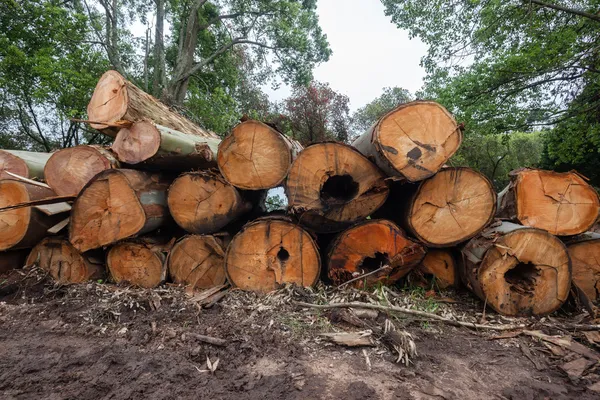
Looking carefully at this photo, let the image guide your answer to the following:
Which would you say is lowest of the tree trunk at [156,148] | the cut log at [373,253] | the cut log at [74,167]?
the cut log at [373,253]

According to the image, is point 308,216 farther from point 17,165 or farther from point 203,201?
point 17,165

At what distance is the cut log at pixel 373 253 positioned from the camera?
97.3 inches

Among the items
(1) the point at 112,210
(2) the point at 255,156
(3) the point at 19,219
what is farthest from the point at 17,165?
(2) the point at 255,156

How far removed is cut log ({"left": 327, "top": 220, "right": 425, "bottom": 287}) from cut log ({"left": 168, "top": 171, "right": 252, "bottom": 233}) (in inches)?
38.3

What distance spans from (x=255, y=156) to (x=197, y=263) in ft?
3.76

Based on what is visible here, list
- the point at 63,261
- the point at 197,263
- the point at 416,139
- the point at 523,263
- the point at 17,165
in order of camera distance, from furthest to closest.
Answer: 1. the point at 17,165
2. the point at 63,261
3. the point at 197,263
4. the point at 523,263
5. the point at 416,139

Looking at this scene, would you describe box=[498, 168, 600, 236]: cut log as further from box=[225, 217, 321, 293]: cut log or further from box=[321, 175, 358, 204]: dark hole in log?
box=[225, 217, 321, 293]: cut log

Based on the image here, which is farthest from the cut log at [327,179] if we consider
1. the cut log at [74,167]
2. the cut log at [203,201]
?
the cut log at [74,167]

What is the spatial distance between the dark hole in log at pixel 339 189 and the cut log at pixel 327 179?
0.08 feet

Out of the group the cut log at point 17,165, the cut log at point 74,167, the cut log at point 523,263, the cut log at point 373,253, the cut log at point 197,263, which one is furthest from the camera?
the cut log at point 17,165

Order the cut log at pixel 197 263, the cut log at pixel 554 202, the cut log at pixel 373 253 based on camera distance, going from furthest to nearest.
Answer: the cut log at pixel 197 263, the cut log at pixel 554 202, the cut log at pixel 373 253

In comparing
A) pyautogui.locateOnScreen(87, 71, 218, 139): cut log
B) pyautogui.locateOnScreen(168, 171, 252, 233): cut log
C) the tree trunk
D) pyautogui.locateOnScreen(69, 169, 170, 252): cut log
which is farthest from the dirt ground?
pyautogui.locateOnScreen(87, 71, 218, 139): cut log

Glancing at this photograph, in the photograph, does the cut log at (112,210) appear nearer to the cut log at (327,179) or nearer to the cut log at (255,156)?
the cut log at (255,156)

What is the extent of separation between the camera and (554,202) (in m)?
2.65
